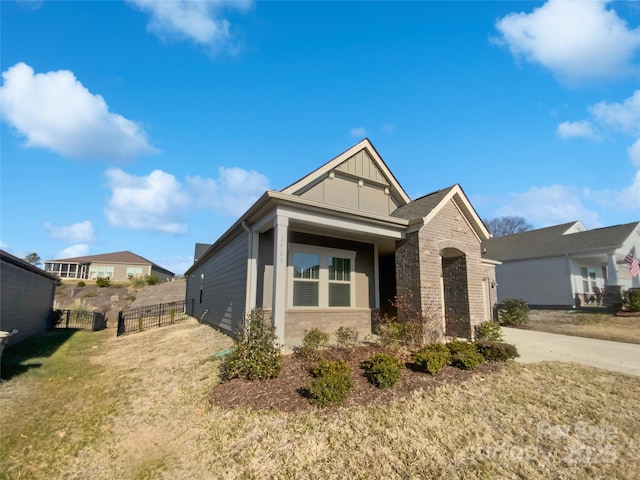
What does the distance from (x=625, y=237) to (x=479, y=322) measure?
52.6ft

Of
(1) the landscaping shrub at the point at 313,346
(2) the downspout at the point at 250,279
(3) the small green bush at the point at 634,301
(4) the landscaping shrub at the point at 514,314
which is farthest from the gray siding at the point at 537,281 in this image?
(2) the downspout at the point at 250,279

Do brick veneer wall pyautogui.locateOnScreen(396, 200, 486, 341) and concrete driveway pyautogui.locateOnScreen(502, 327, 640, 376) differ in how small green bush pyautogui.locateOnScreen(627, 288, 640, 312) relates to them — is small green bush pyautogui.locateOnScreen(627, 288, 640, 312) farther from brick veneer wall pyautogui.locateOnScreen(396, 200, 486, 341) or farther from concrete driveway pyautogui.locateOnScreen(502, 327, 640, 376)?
brick veneer wall pyautogui.locateOnScreen(396, 200, 486, 341)

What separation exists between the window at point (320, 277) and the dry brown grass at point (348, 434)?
4.13 meters

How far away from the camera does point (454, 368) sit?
6.54m

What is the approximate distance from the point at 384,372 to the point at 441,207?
6113 mm

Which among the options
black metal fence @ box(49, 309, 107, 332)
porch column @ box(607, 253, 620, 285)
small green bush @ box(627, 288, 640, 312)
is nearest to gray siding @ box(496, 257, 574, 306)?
porch column @ box(607, 253, 620, 285)

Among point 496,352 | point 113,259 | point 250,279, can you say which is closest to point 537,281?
point 496,352

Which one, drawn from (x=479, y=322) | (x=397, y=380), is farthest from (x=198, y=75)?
(x=479, y=322)

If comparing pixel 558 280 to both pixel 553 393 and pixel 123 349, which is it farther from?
pixel 123 349

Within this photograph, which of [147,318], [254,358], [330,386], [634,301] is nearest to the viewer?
[330,386]

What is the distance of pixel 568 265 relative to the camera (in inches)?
795

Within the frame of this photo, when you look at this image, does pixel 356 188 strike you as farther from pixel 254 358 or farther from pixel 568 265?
pixel 568 265

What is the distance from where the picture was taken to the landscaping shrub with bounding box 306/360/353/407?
4.90 metres

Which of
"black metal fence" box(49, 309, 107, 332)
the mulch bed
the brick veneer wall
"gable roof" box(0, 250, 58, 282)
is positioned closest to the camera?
the mulch bed
